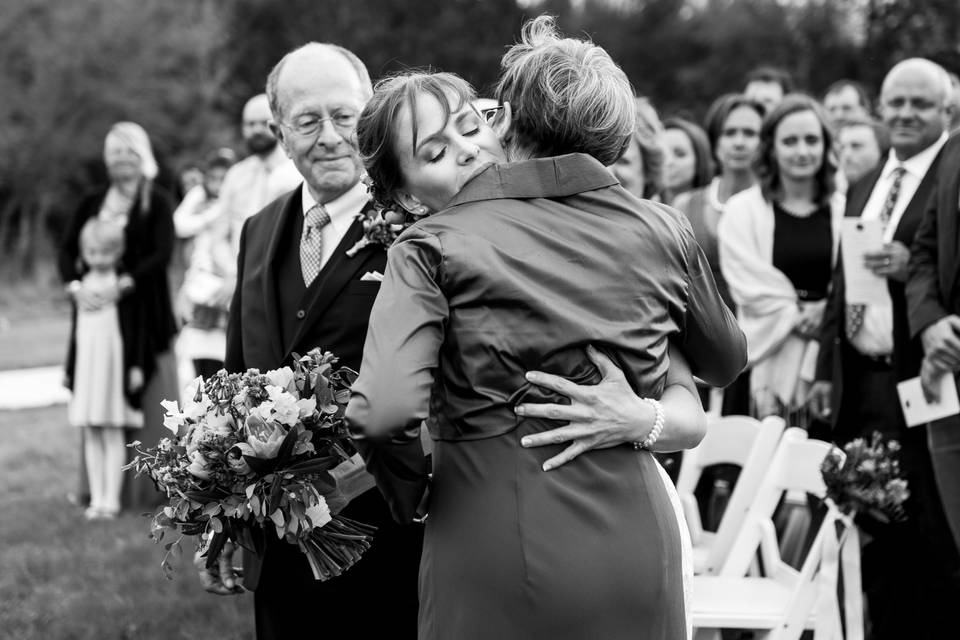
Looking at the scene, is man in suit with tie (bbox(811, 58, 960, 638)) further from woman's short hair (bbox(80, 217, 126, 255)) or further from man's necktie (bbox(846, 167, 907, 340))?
woman's short hair (bbox(80, 217, 126, 255))

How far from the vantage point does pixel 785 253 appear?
21.4ft

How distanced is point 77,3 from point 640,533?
31.8m

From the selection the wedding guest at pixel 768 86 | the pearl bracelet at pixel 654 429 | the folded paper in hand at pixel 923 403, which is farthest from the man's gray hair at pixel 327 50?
the wedding guest at pixel 768 86

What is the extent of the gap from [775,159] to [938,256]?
1.71 metres

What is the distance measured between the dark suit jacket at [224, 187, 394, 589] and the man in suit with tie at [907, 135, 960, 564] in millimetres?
2548

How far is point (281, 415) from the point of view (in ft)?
9.24

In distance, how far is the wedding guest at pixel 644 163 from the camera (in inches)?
235

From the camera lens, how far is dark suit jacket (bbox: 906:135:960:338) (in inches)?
196

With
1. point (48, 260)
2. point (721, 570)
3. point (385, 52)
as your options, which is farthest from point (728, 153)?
point (385, 52)

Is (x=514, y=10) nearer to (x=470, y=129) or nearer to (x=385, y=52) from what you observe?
(x=385, y=52)

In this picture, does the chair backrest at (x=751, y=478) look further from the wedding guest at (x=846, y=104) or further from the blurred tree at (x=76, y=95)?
the blurred tree at (x=76, y=95)

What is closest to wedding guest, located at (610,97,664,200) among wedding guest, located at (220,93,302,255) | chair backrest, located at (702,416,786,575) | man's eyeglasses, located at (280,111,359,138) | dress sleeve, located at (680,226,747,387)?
chair backrest, located at (702,416,786,575)

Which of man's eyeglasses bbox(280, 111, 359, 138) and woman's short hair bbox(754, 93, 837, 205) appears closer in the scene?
man's eyeglasses bbox(280, 111, 359, 138)

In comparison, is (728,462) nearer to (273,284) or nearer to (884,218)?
(884,218)
